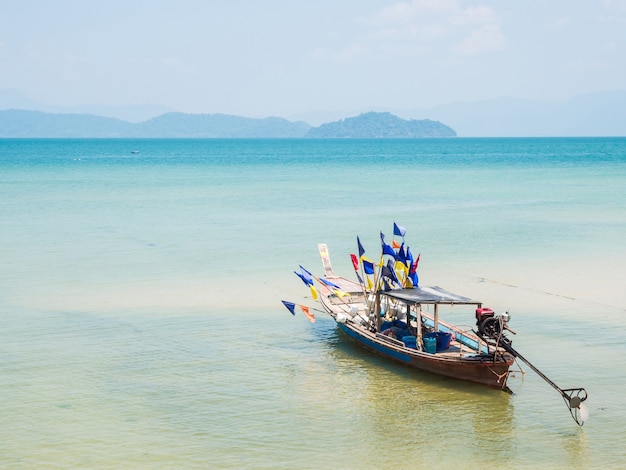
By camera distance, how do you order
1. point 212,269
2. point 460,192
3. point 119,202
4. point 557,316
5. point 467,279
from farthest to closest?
point 460,192, point 119,202, point 212,269, point 467,279, point 557,316

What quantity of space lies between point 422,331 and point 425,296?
1.34m

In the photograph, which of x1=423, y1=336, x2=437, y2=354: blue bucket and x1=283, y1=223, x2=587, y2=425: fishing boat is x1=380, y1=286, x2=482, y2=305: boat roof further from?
x1=423, y1=336, x2=437, y2=354: blue bucket

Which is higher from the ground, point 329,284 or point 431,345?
point 329,284

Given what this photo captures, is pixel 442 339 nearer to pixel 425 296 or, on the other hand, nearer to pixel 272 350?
pixel 425 296

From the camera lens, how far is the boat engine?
615 inches

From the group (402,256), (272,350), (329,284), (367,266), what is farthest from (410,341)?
(329,284)

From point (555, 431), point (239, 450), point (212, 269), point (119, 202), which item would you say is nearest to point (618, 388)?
point (555, 431)

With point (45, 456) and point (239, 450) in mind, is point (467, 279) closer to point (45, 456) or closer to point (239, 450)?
point (239, 450)

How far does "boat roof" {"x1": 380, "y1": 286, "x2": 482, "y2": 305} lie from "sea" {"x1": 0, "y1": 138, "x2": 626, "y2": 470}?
1566 mm

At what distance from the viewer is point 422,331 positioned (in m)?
18.4

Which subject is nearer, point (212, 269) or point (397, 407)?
point (397, 407)

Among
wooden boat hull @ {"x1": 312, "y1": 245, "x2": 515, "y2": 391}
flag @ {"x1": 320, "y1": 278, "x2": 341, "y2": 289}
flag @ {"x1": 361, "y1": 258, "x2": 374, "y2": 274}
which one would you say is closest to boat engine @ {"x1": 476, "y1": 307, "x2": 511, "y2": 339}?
wooden boat hull @ {"x1": 312, "y1": 245, "x2": 515, "y2": 391}

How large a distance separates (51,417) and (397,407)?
21.6 feet

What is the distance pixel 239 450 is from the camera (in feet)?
44.7
